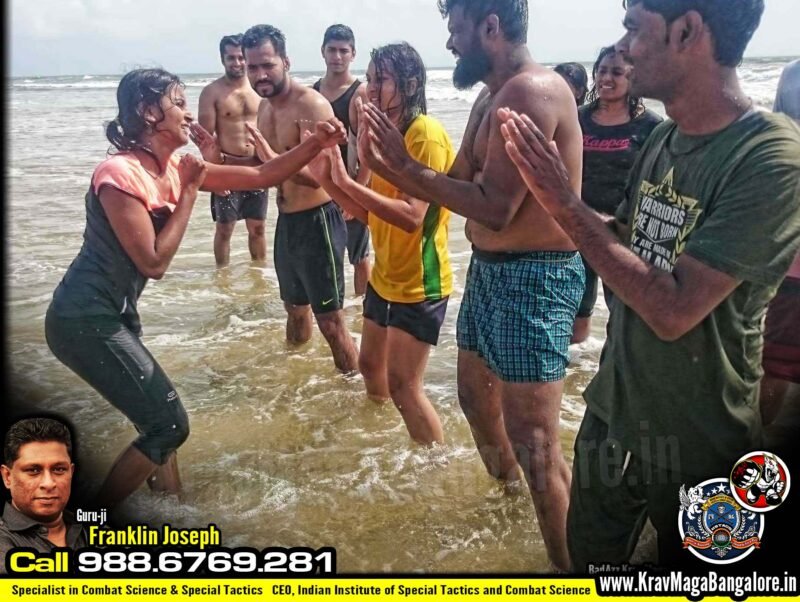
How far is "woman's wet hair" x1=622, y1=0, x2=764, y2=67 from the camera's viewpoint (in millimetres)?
1733

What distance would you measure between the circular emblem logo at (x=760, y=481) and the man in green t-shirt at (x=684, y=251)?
0.25 feet

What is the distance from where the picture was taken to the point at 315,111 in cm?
437

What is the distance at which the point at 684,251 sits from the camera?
1.73 meters

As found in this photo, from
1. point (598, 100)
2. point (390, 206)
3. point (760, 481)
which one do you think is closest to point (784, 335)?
point (760, 481)

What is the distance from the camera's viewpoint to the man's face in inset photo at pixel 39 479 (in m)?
2.16

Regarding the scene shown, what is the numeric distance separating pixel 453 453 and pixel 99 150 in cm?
1272

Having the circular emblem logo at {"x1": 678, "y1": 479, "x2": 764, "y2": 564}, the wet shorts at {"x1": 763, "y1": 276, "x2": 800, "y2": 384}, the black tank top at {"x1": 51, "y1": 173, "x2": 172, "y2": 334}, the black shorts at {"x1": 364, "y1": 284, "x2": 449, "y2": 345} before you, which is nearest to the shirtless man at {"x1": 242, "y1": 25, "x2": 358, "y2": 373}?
the black shorts at {"x1": 364, "y1": 284, "x2": 449, "y2": 345}

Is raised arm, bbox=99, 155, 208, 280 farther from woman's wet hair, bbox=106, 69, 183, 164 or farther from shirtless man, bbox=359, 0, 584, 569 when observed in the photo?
shirtless man, bbox=359, 0, 584, 569

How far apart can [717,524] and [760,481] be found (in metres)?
0.17

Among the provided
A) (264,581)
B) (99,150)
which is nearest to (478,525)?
(264,581)

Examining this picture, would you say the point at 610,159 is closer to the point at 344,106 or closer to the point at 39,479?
the point at 344,106

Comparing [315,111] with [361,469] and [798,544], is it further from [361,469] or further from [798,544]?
[798,544]

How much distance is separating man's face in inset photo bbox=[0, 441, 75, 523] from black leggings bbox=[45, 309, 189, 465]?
60 cm

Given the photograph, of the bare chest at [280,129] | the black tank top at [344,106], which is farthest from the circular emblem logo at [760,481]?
the black tank top at [344,106]
